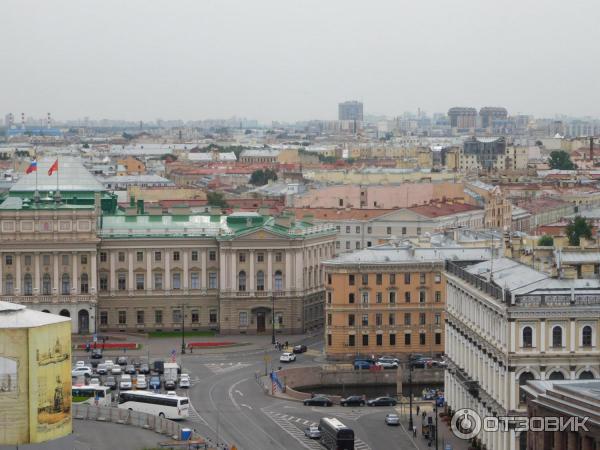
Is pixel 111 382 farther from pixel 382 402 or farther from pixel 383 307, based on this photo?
pixel 383 307

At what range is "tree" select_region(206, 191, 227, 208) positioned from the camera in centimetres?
12815

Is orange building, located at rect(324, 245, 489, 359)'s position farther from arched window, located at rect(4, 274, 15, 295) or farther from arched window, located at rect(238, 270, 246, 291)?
arched window, located at rect(4, 274, 15, 295)

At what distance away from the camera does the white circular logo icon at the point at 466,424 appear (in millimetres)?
54094

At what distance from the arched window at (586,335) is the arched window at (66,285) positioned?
118 feet

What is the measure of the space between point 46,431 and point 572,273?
16532mm

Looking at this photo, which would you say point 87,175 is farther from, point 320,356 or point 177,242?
point 320,356

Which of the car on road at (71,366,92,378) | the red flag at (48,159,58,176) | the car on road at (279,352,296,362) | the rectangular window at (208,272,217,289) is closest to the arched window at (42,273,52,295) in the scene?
the rectangular window at (208,272,217,289)

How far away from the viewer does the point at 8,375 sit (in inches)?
1809

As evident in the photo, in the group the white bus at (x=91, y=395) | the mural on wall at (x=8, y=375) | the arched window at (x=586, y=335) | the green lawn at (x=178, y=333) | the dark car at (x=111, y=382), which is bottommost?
the green lawn at (x=178, y=333)

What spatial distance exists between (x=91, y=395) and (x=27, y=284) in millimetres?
19695

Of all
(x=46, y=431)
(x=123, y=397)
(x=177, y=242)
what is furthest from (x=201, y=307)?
(x=46, y=431)

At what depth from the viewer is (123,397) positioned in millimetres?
60656

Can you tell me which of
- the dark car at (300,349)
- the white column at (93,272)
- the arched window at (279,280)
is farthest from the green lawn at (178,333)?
the dark car at (300,349)

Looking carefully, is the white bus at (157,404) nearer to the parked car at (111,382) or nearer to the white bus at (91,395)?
the white bus at (91,395)
